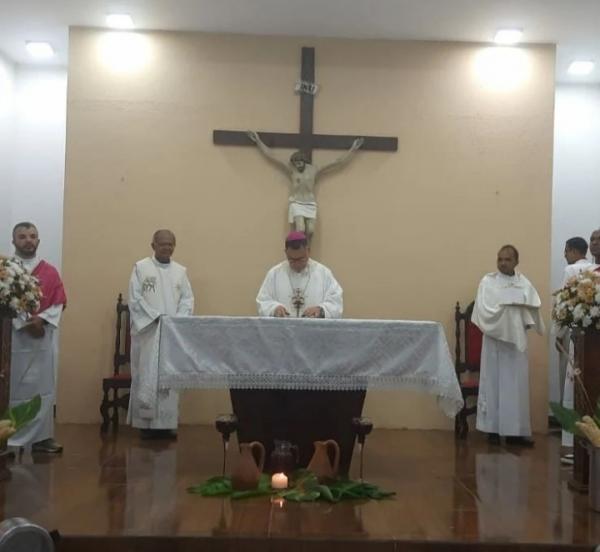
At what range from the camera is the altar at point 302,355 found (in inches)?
214

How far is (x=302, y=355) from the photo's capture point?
5.44 meters

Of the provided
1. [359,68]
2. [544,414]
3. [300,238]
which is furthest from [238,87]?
[544,414]

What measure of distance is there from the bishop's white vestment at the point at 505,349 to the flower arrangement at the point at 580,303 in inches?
75.6

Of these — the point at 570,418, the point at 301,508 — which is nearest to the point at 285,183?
the point at 570,418

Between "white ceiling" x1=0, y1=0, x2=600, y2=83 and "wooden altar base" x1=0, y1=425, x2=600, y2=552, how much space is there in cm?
391

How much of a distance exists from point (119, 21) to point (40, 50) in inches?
52.1

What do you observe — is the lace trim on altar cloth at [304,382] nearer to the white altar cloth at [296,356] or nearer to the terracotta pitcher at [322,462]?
the white altar cloth at [296,356]

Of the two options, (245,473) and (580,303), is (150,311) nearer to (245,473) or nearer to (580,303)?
(245,473)

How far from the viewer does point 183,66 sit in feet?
27.9

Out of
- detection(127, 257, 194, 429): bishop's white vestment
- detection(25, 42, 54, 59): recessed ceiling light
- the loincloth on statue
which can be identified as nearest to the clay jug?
detection(127, 257, 194, 429): bishop's white vestment

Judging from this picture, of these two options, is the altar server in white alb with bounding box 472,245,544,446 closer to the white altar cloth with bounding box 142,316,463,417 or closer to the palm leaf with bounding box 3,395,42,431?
the white altar cloth with bounding box 142,316,463,417

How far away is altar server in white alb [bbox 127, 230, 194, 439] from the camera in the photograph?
755cm

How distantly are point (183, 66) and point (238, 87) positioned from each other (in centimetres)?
58

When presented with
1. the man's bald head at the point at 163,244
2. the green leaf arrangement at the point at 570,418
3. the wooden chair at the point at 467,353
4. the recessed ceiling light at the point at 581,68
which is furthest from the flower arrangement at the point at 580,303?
the recessed ceiling light at the point at 581,68
